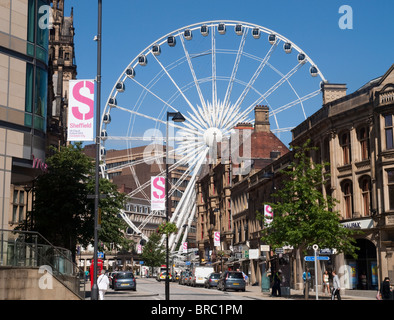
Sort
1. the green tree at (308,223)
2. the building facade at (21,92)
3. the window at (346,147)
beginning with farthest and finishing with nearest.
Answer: the window at (346,147) → the green tree at (308,223) → the building facade at (21,92)

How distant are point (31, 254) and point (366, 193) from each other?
86.3ft

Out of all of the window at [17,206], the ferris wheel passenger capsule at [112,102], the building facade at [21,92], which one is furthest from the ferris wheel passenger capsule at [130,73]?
the building facade at [21,92]

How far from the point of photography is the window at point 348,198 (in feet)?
156

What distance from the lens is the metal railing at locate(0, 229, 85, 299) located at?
26953mm

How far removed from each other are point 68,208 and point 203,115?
3162cm

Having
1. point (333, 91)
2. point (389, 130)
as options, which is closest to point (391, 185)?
point (389, 130)

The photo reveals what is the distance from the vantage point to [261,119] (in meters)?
86.5

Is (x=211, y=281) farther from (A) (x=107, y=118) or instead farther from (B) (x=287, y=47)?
(B) (x=287, y=47)

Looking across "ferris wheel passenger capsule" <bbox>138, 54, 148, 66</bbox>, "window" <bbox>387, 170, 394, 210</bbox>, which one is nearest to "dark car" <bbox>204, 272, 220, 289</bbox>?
"ferris wheel passenger capsule" <bbox>138, 54, 148, 66</bbox>

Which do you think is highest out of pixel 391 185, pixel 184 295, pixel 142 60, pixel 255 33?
pixel 255 33

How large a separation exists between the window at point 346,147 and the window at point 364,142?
4.51 feet

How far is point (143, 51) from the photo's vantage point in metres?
71.3

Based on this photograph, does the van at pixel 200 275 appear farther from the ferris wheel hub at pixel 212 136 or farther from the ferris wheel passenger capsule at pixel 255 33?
the ferris wheel passenger capsule at pixel 255 33
